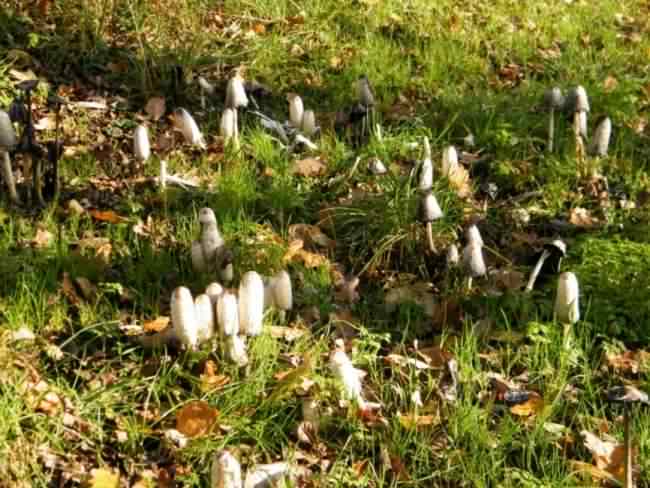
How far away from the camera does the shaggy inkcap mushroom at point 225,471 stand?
244 centimetres

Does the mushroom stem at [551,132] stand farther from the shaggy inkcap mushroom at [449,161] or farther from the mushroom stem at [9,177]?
the mushroom stem at [9,177]

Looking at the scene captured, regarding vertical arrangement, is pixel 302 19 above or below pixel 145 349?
above

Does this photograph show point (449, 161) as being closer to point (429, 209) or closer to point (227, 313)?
point (429, 209)

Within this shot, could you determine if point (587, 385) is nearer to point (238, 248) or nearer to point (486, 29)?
point (238, 248)

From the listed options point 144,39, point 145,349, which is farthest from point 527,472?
point 144,39

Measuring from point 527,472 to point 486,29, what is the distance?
15.2 ft

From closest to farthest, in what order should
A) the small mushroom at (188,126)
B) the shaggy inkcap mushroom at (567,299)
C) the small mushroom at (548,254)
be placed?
the shaggy inkcap mushroom at (567,299) → the small mushroom at (548,254) → the small mushroom at (188,126)

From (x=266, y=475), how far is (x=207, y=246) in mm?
1181

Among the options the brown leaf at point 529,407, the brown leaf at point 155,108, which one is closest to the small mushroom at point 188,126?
the brown leaf at point 155,108

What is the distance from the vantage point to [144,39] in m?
5.65

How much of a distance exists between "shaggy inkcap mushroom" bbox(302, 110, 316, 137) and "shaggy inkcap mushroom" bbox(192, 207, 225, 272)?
1526 millimetres

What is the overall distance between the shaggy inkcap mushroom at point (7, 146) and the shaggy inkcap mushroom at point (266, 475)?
194cm

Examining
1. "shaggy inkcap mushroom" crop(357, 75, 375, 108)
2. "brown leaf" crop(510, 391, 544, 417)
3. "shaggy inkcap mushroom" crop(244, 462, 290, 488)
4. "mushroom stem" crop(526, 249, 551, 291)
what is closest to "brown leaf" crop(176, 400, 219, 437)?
"shaggy inkcap mushroom" crop(244, 462, 290, 488)

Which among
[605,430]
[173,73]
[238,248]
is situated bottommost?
[605,430]
